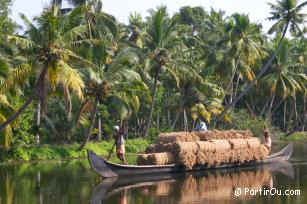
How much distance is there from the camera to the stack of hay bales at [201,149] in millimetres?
18594

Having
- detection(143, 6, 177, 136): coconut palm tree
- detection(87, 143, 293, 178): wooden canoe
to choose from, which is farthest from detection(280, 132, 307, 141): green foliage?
detection(87, 143, 293, 178): wooden canoe

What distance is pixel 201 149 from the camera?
1916 cm

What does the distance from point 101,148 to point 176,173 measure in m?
11.2

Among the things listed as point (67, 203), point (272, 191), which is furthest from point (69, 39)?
point (272, 191)

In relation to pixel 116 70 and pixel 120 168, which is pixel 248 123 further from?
pixel 120 168

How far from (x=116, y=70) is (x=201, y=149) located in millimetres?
8496

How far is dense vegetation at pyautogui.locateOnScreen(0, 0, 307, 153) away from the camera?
62.8 ft

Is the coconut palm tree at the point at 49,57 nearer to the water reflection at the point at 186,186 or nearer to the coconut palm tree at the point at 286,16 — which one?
the water reflection at the point at 186,186

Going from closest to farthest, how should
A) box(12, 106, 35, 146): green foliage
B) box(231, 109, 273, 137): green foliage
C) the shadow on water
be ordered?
the shadow on water
box(12, 106, 35, 146): green foliage
box(231, 109, 273, 137): green foliage

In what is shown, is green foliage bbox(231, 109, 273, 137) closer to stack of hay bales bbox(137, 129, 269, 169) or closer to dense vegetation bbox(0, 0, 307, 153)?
dense vegetation bbox(0, 0, 307, 153)

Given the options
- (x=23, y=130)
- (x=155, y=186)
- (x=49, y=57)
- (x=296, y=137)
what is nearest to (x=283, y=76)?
(x=296, y=137)

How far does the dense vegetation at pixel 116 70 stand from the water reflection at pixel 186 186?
4.23 m

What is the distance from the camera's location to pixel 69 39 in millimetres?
19219

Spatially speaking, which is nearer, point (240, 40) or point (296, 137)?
point (240, 40)
